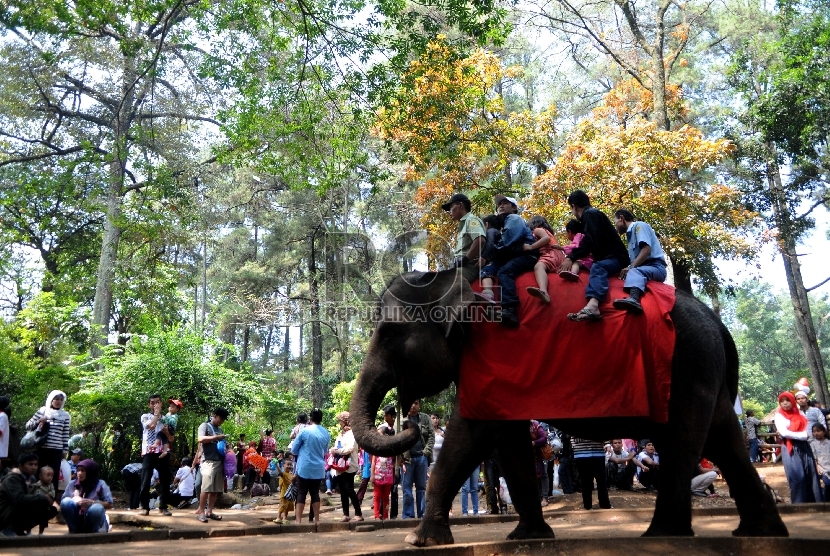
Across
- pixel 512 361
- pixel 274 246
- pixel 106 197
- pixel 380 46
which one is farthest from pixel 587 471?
pixel 274 246

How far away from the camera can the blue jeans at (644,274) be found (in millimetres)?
6852

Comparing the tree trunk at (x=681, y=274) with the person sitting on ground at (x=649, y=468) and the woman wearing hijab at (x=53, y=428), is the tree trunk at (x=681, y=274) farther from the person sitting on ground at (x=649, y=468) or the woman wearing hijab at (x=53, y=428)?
the woman wearing hijab at (x=53, y=428)

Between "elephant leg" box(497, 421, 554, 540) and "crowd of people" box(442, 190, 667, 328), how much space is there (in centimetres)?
129

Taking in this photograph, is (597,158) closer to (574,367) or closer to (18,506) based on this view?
(574,367)

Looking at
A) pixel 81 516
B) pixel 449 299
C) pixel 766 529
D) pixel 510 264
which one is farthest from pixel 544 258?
pixel 81 516

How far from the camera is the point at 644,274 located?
23.2ft

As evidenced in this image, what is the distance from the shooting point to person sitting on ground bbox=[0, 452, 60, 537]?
9.34 m

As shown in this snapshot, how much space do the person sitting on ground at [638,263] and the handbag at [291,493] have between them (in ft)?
25.6

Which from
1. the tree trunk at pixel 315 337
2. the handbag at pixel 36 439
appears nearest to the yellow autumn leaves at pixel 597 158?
the handbag at pixel 36 439

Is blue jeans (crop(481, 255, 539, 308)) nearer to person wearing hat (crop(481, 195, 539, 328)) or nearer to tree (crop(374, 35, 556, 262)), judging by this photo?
person wearing hat (crop(481, 195, 539, 328))

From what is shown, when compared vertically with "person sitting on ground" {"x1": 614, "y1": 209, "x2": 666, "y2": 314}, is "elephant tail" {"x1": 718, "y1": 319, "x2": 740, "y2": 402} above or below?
below

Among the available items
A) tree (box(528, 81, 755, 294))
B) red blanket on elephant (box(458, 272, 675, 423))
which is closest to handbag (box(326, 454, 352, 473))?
red blanket on elephant (box(458, 272, 675, 423))

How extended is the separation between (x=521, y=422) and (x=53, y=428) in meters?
8.47

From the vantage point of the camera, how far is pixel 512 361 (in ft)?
22.1
